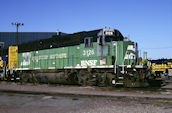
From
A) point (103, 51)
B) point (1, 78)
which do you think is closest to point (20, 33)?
point (1, 78)

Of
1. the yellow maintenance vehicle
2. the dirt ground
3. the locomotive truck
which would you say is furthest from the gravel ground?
the yellow maintenance vehicle

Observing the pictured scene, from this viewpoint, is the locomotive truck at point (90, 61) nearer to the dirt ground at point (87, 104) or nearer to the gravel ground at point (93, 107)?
the dirt ground at point (87, 104)

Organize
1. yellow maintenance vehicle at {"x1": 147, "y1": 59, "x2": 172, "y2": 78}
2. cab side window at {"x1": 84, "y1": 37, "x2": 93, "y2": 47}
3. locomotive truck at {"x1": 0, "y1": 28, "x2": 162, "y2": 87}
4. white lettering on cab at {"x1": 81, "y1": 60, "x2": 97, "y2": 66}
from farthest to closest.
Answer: yellow maintenance vehicle at {"x1": 147, "y1": 59, "x2": 172, "y2": 78}, cab side window at {"x1": 84, "y1": 37, "x2": 93, "y2": 47}, white lettering on cab at {"x1": 81, "y1": 60, "x2": 97, "y2": 66}, locomotive truck at {"x1": 0, "y1": 28, "x2": 162, "y2": 87}

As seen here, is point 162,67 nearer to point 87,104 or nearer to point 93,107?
point 87,104

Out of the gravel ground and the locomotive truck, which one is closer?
the gravel ground

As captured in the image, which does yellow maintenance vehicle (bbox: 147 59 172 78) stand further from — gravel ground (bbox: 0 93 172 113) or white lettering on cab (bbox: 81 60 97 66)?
gravel ground (bbox: 0 93 172 113)

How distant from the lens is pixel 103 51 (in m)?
12.5

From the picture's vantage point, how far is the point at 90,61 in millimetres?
13016

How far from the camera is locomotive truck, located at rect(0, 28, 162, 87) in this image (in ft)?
38.2

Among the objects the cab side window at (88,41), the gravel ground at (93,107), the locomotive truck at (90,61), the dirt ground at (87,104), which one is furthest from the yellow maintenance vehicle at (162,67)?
the gravel ground at (93,107)

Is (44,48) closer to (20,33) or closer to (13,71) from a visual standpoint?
(13,71)

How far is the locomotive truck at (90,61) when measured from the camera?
38.2ft

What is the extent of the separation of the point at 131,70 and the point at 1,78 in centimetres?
1500

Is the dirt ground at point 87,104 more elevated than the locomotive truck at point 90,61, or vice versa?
the locomotive truck at point 90,61
